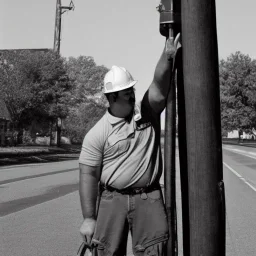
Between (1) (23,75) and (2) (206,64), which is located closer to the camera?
(2) (206,64)

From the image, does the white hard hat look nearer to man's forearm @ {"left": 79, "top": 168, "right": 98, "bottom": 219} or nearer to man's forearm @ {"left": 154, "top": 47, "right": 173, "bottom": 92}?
man's forearm @ {"left": 154, "top": 47, "right": 173, "bottom": 92}

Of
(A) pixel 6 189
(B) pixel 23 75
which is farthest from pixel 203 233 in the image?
(B) pixel 23 75

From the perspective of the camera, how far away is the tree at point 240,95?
8669 centimetres

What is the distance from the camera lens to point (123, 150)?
10.4 feet

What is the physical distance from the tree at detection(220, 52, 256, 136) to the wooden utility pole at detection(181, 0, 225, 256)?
84.8 m

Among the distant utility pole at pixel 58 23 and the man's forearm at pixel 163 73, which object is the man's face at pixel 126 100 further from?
the distant utility pole at pixel 58 23

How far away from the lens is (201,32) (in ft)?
9.68

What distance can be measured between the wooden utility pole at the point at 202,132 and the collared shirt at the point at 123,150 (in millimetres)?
309

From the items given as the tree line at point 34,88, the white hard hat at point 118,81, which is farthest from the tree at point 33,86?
the white hard hat at point 118,81

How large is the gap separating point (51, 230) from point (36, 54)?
34930mm

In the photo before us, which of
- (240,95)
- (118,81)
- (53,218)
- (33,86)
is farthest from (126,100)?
(240,95)

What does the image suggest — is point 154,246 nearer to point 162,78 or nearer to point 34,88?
point 162,78

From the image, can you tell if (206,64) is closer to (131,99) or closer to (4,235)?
(131,99)

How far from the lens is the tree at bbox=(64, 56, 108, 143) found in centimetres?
6450
